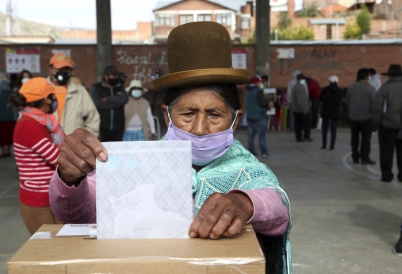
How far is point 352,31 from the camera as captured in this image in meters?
60.2

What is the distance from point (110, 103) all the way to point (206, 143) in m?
5.89

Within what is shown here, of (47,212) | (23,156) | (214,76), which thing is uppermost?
(214,76)

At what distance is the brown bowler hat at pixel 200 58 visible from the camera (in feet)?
6.00

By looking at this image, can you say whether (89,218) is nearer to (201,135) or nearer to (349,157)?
(201,135)

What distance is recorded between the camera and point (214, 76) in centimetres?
182

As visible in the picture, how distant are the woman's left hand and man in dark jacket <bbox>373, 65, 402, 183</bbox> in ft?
25.6

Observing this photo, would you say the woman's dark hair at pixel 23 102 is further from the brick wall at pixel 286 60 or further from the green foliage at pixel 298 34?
the green foliage at pixel 298 34

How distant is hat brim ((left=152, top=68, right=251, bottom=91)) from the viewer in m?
1.82

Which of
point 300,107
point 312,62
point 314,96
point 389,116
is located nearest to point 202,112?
point 389,116

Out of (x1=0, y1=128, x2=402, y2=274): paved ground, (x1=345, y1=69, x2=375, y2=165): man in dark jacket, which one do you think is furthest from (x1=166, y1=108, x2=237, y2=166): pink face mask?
(x1=345, y1=69, x2=375, y2=165): man in dark jacket

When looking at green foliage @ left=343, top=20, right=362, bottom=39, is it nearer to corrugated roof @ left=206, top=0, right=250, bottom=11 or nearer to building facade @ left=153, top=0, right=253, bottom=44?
building facade @ left=153, top=0, right=253, bottom=44

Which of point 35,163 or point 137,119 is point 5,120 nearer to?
point 137,119

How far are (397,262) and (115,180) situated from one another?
441 centimetres

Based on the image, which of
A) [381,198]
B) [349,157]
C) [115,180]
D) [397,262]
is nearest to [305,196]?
[381,198]
